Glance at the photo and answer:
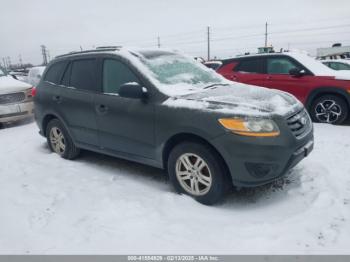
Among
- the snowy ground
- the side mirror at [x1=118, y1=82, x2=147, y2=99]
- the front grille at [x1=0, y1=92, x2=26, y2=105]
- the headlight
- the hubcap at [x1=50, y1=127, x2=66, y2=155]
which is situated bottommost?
the snowy ground

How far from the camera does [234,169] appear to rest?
3.29m

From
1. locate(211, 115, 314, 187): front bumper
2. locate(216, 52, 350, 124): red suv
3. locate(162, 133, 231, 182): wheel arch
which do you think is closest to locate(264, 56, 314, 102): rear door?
locate(216, 52, 350, 124): red suv

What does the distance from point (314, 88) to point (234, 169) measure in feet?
15.2

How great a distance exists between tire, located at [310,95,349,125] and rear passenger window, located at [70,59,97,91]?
4883 millimetres

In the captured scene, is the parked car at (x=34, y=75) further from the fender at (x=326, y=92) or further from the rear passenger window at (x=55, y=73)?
the fender at (x=326, y=92)

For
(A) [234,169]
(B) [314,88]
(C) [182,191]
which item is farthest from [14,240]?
(B) [314,88]

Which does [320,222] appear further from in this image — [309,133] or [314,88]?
[314,88]

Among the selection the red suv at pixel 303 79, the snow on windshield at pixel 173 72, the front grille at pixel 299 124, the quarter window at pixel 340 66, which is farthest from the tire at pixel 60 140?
the quarter window at pixel 340 66

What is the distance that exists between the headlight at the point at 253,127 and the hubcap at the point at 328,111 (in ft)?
14.3

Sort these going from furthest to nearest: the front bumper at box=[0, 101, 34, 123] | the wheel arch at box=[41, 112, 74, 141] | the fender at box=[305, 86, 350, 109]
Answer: the front bumper at box=[0, 101, 34, 123] < the fender at box=[305, 86, 350, 109] < the wheel arch at box=[41, 112, 74, 141]

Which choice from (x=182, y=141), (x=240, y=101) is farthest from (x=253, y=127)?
(x=182, y=141)

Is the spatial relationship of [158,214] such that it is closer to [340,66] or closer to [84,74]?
[84,74]

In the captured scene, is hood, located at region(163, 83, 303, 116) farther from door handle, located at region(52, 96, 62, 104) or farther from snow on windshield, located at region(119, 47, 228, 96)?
door handle, located at region(52, 96, 62, 104)

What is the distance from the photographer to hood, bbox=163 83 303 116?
334 centimetres
